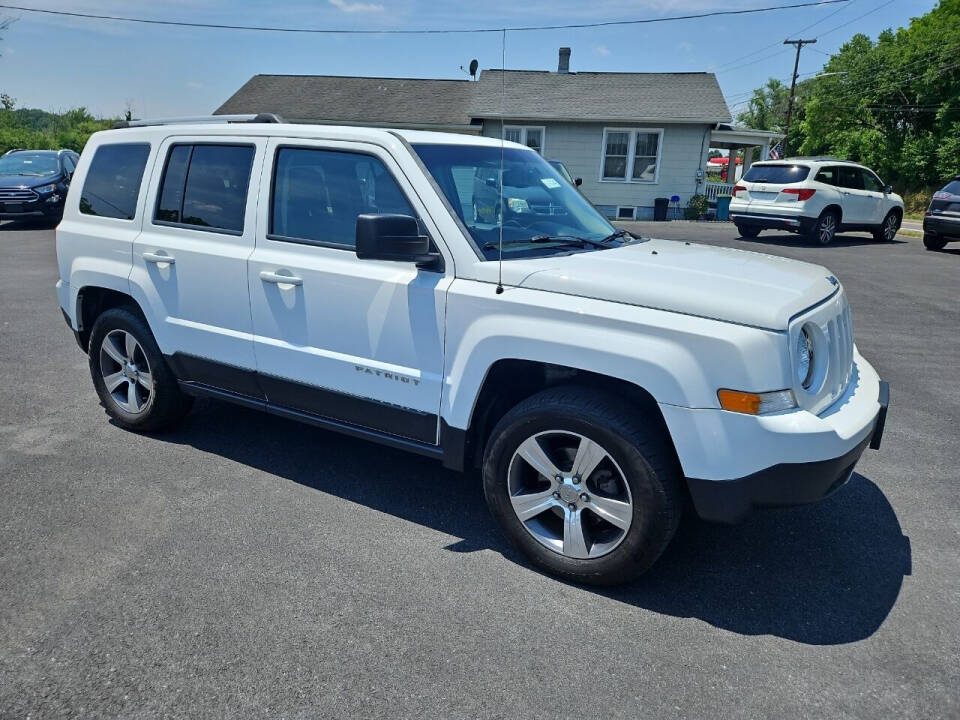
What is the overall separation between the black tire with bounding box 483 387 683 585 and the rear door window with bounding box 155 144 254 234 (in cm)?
203

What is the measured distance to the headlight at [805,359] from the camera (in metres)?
2.98

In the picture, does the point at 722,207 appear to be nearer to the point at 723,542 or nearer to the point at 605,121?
the point at 605,121

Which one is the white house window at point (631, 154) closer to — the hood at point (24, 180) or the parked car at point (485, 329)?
the hood at point (24, 180)

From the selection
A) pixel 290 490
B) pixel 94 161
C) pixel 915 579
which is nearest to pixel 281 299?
pixel 290 490

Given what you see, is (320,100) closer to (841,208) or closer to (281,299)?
(841,208)

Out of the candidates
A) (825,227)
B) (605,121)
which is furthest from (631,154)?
(825,227)

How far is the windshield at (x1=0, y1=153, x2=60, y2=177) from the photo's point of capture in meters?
17.1

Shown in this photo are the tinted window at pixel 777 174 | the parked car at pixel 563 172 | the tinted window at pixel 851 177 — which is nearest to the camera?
the parked car at pixel 563 172

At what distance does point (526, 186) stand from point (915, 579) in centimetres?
275

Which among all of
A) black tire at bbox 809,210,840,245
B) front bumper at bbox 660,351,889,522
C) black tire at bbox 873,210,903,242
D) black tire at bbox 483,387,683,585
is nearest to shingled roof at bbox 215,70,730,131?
black tire at bbox 873,210,903,242

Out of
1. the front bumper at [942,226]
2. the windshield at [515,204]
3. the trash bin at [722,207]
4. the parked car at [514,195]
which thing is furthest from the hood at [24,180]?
the trash bin at [722,207]

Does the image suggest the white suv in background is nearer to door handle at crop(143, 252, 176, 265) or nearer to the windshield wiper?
the windshield wiper

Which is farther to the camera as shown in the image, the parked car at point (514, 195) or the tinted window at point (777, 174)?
the tinted window at point (777, 174)

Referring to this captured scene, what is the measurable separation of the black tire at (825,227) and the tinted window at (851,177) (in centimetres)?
82
